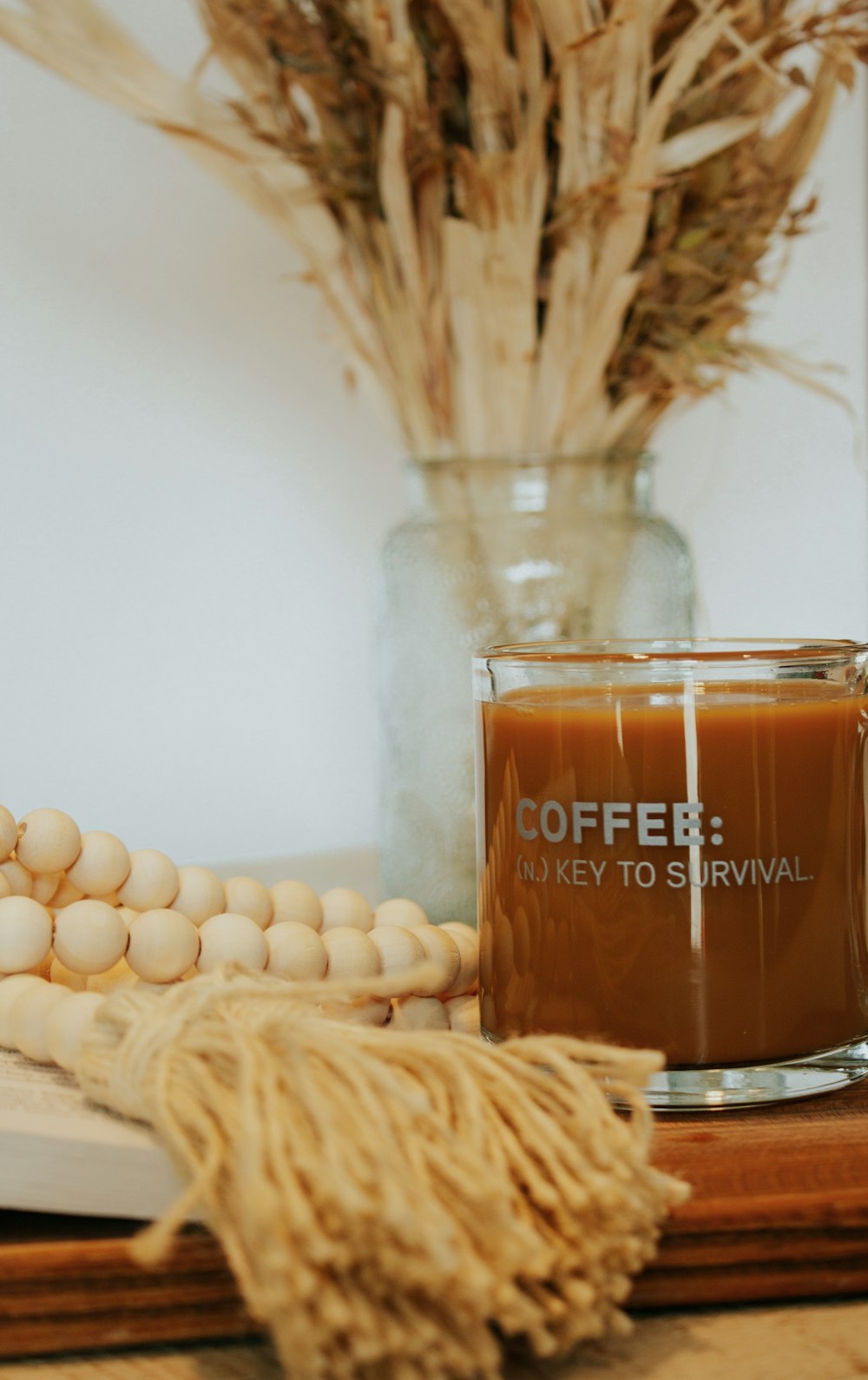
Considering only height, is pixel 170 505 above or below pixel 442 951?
above

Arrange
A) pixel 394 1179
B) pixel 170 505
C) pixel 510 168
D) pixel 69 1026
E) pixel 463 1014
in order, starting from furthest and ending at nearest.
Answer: pixel 170 505 < pixel 510 168 < pixel 463 1014 < pixel 69 1026 < pixel 394 1179

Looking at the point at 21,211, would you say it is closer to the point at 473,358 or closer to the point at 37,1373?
the point at 473,358

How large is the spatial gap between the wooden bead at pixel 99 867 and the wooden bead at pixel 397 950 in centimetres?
10

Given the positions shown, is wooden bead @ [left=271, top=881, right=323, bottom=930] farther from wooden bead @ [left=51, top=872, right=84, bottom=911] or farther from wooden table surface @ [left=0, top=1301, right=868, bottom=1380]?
wooden table surface @ [left=0, top=1301, right=868, bottom=1380]

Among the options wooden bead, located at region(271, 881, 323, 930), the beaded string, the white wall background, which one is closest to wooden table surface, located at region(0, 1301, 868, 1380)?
the beaded string

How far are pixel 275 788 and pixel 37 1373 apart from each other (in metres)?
0.64

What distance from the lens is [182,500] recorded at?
3.02 ft

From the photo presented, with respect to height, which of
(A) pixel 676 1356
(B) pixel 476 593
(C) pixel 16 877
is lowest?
(A) pixel 676 1356

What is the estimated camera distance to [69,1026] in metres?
0.43

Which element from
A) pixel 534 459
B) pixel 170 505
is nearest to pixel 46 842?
pixel 534 459

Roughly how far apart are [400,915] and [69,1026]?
17cm

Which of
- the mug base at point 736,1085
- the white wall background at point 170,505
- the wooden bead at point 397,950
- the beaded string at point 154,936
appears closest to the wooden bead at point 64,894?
the beaded string at point 154,936

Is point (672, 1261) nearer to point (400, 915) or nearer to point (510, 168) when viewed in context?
point (400, 915)

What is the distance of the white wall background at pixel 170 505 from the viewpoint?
880 millimetres
